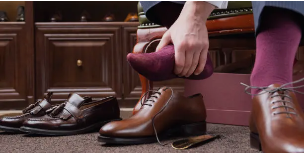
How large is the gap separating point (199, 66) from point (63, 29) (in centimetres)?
120

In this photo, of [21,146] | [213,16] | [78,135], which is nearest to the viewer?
[21,146]

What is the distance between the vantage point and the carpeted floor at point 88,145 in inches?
26.5

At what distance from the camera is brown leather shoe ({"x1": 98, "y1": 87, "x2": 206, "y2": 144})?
0.70 metres

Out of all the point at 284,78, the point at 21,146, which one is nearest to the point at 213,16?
the point at 284,78

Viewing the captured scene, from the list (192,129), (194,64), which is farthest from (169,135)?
(194,64)

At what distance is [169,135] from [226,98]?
0.30 meters

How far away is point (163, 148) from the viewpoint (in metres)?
0.69

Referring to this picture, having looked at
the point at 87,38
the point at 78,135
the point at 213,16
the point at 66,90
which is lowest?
the point at 66,90

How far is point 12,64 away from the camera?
178cm

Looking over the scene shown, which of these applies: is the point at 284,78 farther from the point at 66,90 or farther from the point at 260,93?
the point at 66,90

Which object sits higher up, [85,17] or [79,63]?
[85,17]

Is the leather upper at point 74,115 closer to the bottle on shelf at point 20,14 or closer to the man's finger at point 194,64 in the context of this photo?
the man's finger at point 194,64

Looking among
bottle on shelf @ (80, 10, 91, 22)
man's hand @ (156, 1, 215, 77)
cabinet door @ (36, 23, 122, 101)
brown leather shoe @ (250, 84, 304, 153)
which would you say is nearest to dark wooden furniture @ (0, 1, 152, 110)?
cabinet door @ (36, 23, 122, 101)

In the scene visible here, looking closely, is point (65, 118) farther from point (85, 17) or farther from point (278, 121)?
point (85, 17)
